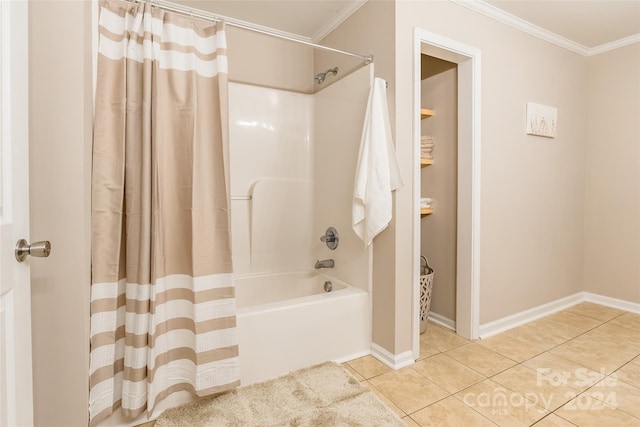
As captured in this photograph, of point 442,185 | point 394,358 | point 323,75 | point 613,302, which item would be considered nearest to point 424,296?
point 394,358

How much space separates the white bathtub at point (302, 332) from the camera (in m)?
1.80

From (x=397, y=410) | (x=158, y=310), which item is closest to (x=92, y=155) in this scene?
(x=158, y=310)

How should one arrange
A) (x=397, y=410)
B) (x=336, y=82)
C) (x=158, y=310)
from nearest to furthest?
1. (x=158, y=310)
2. (x=397, y=410)
3. (x=336, y=82)

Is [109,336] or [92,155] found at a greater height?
[92,155]

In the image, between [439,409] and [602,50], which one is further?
[602,50]

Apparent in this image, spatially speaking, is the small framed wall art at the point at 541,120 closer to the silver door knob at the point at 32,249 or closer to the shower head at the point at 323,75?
the shower head at the point at 323,75

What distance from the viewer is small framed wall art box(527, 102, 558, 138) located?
2621 millimetres

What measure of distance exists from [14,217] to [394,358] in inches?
73.1

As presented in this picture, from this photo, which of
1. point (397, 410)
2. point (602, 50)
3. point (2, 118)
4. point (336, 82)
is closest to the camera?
point (2, 118)

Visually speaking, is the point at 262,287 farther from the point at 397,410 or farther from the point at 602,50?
the point at 602,50

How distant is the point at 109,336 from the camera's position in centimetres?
142

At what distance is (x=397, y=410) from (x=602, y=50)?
3.40m

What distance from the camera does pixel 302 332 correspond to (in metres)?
1.95

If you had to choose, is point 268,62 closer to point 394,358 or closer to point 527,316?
point 394,358
